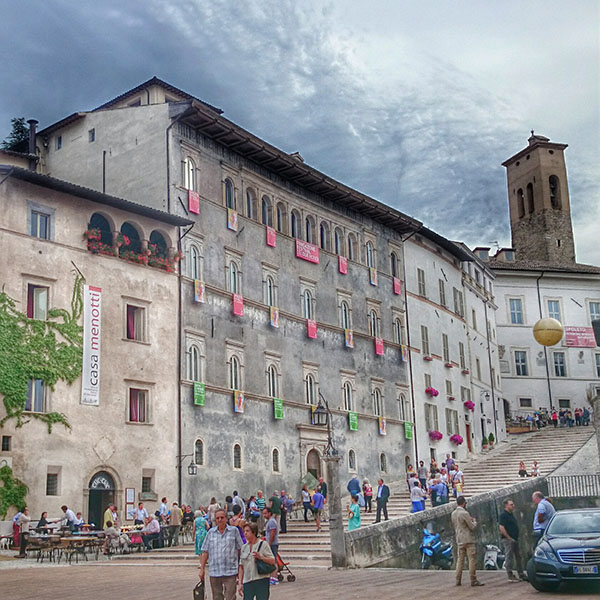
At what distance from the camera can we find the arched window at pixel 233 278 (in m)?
37.8

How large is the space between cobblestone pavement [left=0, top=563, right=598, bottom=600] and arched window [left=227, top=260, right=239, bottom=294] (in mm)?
16185

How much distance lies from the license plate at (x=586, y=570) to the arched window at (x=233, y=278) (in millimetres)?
23087

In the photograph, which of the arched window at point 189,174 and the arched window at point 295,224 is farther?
the arched window at point 295,224

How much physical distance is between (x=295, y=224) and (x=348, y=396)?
8411mm

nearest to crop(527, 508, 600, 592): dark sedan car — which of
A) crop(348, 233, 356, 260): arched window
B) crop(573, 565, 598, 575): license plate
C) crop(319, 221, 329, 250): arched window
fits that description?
crop(573, 565, 598, 575): license plate

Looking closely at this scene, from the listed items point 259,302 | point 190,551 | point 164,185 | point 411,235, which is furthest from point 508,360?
point 190,551

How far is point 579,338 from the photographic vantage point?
229 ft

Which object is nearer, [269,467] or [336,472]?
[336,472]

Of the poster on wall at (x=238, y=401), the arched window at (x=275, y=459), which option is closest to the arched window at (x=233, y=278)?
the poster on wall at (x=238, y=401)

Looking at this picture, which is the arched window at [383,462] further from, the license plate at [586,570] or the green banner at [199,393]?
the license plate at [586,570]

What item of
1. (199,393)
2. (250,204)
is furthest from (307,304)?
(199,393)

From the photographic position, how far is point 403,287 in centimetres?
4956

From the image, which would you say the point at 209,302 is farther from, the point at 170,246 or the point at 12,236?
the point at 12,236

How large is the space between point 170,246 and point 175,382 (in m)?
5.12
